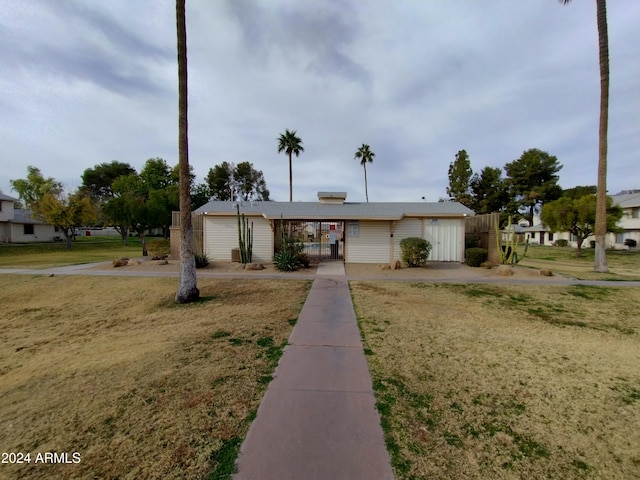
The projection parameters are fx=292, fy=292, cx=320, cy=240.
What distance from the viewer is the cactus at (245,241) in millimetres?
15084

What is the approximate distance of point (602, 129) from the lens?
13.6 meters

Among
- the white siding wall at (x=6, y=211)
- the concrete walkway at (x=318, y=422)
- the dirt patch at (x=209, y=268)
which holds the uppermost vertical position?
the white siding wall at (x=6, y=211)

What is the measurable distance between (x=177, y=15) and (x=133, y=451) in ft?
32.4

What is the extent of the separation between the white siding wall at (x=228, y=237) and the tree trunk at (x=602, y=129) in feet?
53.7

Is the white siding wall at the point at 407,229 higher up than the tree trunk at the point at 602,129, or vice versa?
the tree trunk at the point at 602,129

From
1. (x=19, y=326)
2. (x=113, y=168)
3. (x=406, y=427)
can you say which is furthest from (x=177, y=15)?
(x=113, y=168)

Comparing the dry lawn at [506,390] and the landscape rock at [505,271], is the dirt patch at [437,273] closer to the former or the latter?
the landscape rock at [505,271]

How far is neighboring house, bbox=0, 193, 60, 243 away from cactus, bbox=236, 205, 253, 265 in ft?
94.0

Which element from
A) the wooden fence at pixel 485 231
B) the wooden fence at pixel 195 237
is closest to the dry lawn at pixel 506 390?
the wooden fence at pixel 485 231

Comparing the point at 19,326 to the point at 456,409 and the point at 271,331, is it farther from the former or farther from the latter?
the point at 456,409

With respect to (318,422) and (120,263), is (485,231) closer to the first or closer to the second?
(318,422)

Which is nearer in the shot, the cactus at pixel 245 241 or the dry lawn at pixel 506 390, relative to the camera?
the dry lawn at pixel 506 390

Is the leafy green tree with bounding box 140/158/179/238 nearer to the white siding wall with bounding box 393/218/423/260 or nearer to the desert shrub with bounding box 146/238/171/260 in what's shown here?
the desert shrub with bounding box 146/238/171/260

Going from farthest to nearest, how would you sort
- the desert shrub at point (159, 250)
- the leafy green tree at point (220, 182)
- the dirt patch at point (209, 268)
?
the leafy green tree at point (220, 182)
the desert shrub at point (159, 250)
the dirt patch at point (209, 268)
